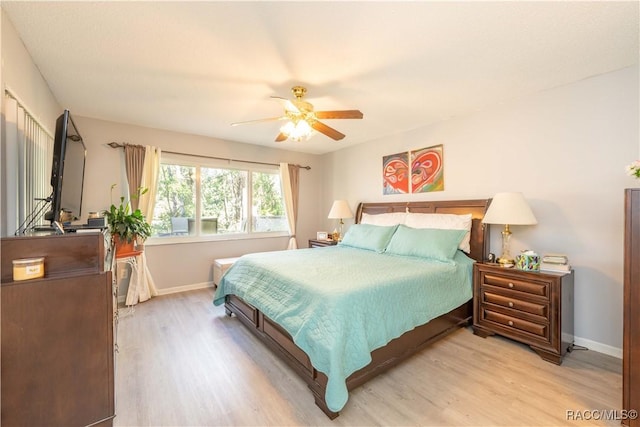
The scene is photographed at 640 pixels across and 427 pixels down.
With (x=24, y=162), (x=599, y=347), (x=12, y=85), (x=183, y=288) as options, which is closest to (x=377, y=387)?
(x=599, y=347)

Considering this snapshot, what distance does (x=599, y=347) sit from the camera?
235 centimetres

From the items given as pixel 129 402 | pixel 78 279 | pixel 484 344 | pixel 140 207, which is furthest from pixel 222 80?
pixel 484 344

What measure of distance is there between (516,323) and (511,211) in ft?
3.46

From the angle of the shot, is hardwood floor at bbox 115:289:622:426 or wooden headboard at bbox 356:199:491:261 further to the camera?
wooden headboard at bbox 356:199:491:261

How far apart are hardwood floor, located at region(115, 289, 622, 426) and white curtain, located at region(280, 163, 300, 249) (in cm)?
270

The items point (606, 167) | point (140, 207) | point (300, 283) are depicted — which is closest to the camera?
point (300, 283)

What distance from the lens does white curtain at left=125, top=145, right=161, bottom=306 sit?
3.62m

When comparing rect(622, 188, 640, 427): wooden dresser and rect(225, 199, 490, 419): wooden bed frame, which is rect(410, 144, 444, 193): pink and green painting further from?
rect(622, 188, 640, 427): wooden dresser

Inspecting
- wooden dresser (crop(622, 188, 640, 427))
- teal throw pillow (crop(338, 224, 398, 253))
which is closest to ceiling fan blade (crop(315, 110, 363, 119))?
teal throw pillow (crop(338, 224, 398, 253))

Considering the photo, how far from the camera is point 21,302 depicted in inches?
48.9

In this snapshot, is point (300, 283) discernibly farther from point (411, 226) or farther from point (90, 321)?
point (411, 226)

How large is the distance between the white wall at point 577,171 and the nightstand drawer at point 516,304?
54cm

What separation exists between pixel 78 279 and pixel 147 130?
3195mm

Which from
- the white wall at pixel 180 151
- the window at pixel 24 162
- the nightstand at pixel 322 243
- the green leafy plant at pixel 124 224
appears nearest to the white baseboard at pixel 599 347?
the nightstand at pixel 322 243
